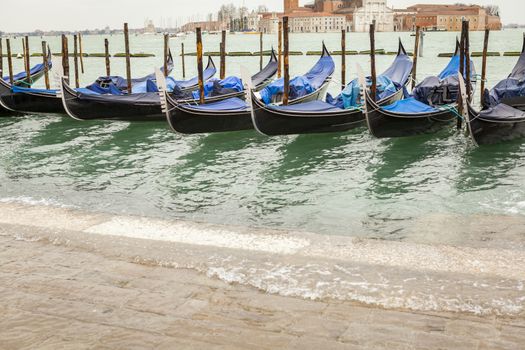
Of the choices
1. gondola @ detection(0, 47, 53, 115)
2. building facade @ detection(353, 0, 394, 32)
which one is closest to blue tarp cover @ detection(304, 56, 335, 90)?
gondola @ detection(0, 47, 53, 115)

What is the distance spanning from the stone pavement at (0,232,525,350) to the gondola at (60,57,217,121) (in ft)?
32.4

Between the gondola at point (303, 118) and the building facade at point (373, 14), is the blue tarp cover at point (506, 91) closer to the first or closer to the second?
the gondola at point (303, 118)

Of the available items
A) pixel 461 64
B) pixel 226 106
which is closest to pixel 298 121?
pixel 226 106

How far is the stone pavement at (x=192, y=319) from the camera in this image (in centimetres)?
257

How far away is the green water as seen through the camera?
6.55 m

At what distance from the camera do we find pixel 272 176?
27.7 feet

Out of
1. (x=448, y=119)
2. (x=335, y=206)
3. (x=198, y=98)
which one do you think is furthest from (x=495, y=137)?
(x=198, y=98)

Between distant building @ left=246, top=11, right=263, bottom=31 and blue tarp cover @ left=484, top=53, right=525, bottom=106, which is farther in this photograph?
distant building @ left=246, top=11, right=263, bottom=31

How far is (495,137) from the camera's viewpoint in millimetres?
9930

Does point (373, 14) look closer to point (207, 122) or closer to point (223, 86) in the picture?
point (223, 86)

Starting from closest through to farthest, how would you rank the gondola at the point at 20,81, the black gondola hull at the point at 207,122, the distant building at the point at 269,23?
1. the black gondola hull at the point at 207,122
2. the gondola at the point at 20,81
3. the distant building at the point at 269,23

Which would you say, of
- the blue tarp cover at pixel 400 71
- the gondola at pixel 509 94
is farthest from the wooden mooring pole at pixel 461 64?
the blue tarp cover at pixel 400 71

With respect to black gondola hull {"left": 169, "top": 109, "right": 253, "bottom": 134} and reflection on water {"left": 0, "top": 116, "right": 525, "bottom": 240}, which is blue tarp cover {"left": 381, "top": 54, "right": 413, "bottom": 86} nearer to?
reflection on water {"left": 0, "top": 116, "right": 525, "bottom": 240}

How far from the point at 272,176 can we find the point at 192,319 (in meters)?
5.68
